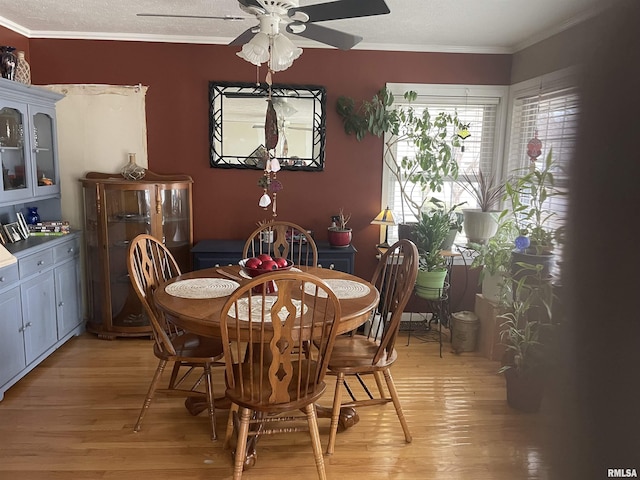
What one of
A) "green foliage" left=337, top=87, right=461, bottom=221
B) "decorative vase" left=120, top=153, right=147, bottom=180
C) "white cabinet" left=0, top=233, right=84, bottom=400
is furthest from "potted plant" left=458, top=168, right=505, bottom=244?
"decorative vase" left=120, top=153, right=147, bottom=180

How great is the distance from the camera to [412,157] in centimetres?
370

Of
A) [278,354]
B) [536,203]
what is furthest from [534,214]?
[278,354]

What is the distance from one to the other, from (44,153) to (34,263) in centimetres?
85

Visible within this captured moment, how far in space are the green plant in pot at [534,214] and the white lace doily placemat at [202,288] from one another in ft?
6.55

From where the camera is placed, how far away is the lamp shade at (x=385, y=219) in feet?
11.4

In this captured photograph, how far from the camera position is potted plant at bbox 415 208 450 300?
10.9 ft

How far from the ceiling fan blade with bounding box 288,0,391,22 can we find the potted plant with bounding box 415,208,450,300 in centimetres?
177

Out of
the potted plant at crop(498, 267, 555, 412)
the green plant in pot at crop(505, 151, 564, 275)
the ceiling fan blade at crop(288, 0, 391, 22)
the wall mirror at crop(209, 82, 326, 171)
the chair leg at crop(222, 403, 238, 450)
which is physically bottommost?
the chair leg at crop(222, 403, 238, 450)

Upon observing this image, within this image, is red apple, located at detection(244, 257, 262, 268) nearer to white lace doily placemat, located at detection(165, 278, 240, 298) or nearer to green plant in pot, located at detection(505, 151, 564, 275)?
white lace doily placemat, located at detection(165, 278, 240, 298)

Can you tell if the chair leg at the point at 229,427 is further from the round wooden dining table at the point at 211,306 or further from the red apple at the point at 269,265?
the red apple at the point at 269,265

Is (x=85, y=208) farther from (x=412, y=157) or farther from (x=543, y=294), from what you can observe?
(x=543, y=294)

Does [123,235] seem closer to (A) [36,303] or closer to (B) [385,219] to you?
(A) [36,303]

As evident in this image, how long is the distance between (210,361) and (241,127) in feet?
6.31

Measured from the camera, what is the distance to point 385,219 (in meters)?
3.49
